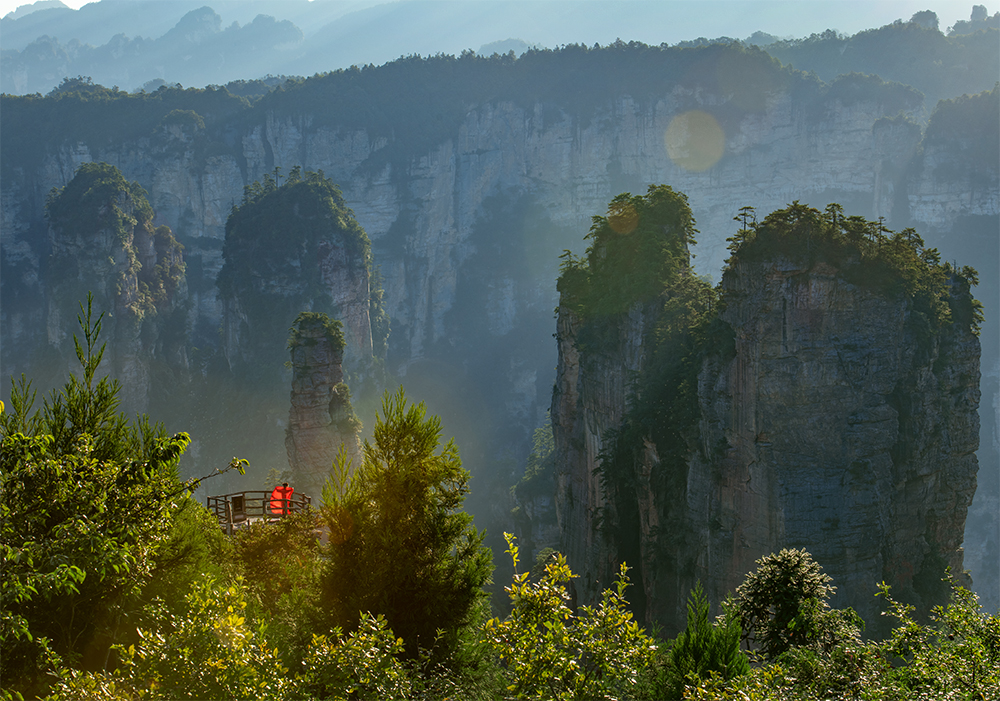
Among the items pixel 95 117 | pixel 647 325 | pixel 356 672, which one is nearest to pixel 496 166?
pixel 95 117

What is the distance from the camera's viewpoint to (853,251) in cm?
2047

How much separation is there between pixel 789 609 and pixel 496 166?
3289 inches

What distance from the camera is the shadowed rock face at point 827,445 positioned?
2006 cm

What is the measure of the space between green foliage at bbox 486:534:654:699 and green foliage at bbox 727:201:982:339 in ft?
45.9

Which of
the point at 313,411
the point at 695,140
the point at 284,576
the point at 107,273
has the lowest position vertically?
the point at 284,576

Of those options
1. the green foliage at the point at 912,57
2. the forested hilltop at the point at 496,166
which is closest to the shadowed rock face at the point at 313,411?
the forested hilltop at the point at 496,166

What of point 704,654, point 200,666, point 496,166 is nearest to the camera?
point 200,666

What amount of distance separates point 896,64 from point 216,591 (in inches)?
4492

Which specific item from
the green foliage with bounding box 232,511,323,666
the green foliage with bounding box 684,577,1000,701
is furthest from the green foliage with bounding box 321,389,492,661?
the green foliage with bounding box 684,577,1000,701

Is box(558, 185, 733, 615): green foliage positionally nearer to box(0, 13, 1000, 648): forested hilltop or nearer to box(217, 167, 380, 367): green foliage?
box(217, 167, 380, 367): green foliage

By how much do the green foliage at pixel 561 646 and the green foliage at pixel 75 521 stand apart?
4210 millimetres

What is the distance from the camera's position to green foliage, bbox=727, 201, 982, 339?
20438 mm

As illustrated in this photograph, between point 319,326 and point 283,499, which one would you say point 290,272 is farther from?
point 283,499

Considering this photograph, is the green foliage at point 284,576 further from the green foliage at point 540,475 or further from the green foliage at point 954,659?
the green foliage at point 540,475
